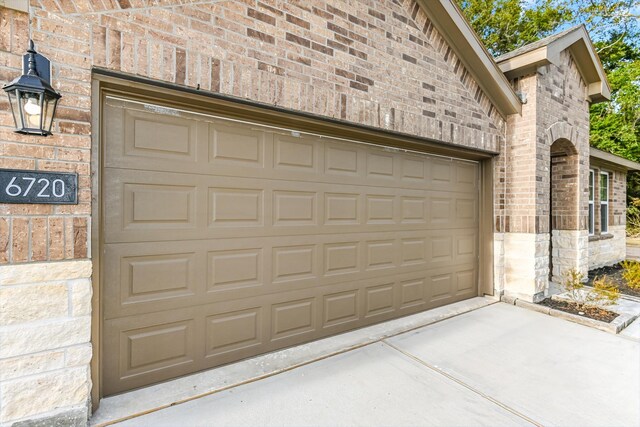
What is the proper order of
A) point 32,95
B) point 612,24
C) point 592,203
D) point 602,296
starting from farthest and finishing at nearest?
1. point 612,24
2. point 592,203
3. point 602,296
4. point 32,95

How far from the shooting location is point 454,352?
3.43 metres

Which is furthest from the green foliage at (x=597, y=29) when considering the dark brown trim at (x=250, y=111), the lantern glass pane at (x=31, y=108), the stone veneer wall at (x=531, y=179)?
the lantern glass pane at (x=31, y=108)

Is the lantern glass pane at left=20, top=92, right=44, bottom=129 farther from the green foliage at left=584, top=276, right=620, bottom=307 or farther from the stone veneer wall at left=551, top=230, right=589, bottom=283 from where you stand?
the stone veneer wall at left=551, top=230, right=589, bottom=283

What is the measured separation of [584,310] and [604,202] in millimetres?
5946

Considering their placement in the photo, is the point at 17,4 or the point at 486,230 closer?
the point at 17,4

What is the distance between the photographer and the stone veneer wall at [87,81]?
1979 millimetres

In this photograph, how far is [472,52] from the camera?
4.58 m

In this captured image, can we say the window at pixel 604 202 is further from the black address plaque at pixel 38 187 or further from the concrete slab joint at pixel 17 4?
the concrete slab joint at pixel 17 4

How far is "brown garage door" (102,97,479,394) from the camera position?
257 cm

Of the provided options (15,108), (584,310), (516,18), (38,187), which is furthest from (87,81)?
(516,18)

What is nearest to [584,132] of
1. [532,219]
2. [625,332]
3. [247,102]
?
[532,219]

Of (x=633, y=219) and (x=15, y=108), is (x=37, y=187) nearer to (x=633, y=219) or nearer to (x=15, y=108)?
(x=15, y=108)

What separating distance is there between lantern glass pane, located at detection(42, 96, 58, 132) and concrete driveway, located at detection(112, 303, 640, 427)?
2056mm

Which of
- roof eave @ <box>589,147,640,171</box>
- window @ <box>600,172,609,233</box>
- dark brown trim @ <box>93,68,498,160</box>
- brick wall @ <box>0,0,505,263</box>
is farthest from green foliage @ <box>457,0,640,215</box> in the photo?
dark brown trim @ <box>93,68,498,160</box>
